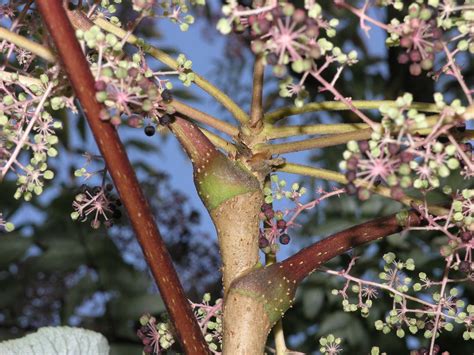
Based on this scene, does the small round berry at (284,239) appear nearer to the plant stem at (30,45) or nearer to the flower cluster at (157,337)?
the flower cluster at (157,337)

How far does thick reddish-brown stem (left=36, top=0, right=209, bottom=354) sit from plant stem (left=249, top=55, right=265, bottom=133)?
0.15m

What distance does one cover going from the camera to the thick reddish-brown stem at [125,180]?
1.85 feet

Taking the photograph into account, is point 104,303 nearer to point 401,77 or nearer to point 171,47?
point 171,47

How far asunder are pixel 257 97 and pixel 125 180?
0.17 meters

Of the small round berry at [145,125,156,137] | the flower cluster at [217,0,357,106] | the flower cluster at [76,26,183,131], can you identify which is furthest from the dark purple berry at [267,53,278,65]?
the small round berry at [145,125,156,137]

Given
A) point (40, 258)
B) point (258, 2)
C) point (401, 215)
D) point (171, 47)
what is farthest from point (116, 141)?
point (171, 47)

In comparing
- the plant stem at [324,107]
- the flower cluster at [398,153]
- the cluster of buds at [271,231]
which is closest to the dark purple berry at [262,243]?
the cluster of buds at [271,231]

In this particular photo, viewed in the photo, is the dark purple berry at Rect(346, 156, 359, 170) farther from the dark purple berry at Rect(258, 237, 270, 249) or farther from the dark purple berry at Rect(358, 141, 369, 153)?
the dark purple berry at Rect(258, 237, 270, 249)

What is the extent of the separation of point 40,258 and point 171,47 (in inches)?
20.8

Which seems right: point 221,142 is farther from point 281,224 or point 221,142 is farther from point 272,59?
point 272,59

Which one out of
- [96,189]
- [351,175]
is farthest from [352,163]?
[96,189]

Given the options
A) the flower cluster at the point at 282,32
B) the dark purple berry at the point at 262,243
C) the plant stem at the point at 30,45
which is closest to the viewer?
the flower cluster at the point at 282,32

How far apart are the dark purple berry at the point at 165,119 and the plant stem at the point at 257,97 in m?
0.07

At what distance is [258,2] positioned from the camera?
57cm
